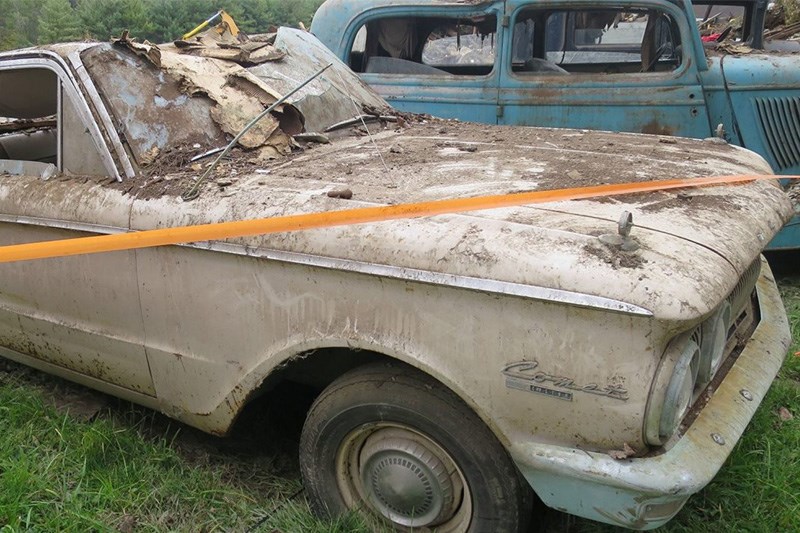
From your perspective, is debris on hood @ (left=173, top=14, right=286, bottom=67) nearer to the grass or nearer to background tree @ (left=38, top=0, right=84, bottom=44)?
the grass

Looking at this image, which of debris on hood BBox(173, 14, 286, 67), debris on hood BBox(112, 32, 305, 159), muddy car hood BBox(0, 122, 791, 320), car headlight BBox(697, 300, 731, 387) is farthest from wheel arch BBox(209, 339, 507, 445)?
debris on hood BBox(173, 14, 286, 67)

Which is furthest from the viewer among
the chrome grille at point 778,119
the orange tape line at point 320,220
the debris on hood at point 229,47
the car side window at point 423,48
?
the car side window at point 423,48

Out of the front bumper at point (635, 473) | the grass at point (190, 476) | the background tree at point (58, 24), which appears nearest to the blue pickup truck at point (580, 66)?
the grass at point (190, 476)

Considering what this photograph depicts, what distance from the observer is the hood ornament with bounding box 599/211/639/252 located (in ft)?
5.99

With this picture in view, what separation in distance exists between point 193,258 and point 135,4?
1393cm

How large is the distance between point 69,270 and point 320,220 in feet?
3.83

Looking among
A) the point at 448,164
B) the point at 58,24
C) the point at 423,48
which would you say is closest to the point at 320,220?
the point at 448,164

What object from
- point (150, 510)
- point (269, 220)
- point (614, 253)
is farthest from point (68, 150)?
point (614, 253)

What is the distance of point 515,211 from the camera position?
82.7 inches

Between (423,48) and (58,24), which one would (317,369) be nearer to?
(423,48)

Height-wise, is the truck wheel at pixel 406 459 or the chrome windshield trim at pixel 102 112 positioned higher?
the chrome windshield trim at pixel 102 112

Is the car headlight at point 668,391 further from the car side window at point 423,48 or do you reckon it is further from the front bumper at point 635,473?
the car side window at point 423,48

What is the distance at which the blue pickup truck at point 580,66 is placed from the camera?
4.78 metres

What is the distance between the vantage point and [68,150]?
9.39 feet
